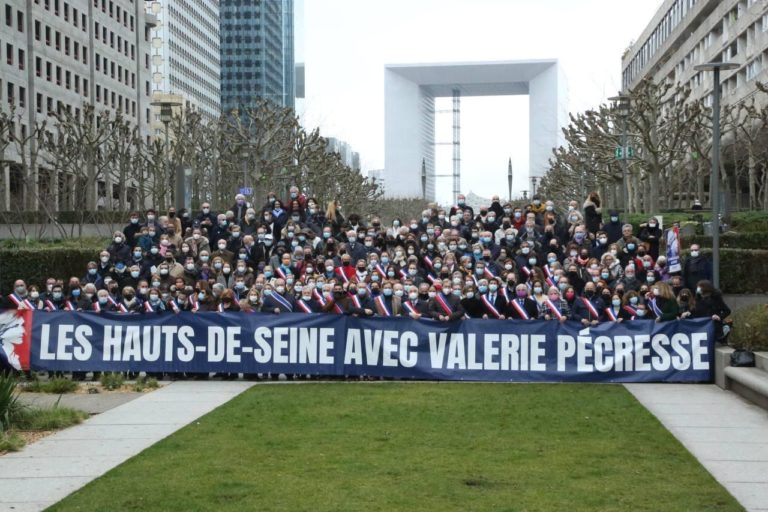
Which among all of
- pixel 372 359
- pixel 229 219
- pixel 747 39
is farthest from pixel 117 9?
pixel 372 359

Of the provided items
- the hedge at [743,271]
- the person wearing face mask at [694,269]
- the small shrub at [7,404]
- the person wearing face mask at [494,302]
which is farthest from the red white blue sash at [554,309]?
the small shrub at [7,404]

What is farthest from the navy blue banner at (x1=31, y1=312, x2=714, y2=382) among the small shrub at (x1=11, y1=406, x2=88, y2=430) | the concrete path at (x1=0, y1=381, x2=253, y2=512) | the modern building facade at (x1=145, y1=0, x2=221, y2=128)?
the modern building facade at (x1=145, y1=0, x2=221, y2=128)

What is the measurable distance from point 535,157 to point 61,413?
587 ft

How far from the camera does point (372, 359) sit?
20.0 metres

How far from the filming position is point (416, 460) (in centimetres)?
1248

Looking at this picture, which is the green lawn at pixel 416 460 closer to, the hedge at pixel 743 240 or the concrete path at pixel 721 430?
the concrete path at pixel 721 430

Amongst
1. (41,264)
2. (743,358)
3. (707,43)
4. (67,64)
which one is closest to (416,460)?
(743,358)

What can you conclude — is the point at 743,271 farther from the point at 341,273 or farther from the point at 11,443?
the point at 11,443

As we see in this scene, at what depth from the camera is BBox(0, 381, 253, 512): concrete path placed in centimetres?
1120

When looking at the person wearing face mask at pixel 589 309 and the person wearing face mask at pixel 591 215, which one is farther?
the person wearing face mask at pixel 591 215

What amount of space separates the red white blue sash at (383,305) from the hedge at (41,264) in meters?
11.9

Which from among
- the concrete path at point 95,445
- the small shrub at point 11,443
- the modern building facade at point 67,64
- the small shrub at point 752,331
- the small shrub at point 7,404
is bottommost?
the concrete path at point 95,445

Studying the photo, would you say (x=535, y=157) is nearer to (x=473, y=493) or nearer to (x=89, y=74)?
(x=89, y=74)

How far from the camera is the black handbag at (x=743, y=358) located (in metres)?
18.0
